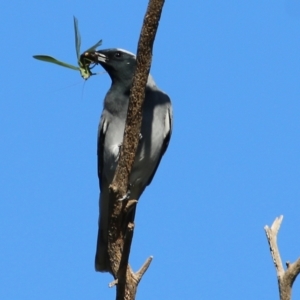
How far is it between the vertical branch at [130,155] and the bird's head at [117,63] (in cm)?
293

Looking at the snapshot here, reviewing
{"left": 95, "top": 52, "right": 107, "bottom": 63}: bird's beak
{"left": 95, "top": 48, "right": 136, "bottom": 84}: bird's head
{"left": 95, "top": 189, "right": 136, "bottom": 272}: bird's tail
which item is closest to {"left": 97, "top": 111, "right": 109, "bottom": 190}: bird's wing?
{"left": 95, "top": 189, "right": 136, "bottom": 272}: bird's tail

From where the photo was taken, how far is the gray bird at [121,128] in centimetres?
849

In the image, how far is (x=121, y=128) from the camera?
8523mm

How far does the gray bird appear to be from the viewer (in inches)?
334

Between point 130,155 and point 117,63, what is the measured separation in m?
3.14

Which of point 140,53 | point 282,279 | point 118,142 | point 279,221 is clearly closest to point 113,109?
point 118,142

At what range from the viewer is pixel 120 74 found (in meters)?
8.80

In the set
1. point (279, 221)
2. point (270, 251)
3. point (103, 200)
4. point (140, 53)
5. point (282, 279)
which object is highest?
point (103, 200)

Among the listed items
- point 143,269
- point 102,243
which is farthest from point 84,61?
point 143,269

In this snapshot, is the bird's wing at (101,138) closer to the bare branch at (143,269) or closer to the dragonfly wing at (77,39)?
the dragonfly wing at (77,39)

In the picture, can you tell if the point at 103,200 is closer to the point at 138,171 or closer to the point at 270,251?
the point at 138,171

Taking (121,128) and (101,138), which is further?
(101,138)

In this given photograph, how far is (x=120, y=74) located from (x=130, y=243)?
3.57 metres

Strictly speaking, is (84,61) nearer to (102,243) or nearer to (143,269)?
(102,243)
